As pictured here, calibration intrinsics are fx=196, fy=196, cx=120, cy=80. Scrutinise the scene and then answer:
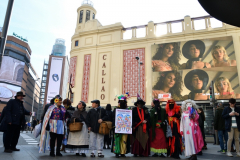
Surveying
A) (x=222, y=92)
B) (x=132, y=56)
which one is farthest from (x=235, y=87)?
(x=132, y=56)

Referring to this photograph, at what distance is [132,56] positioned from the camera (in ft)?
82.6

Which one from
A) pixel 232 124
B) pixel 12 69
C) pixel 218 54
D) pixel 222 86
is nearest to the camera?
pixel 232 124

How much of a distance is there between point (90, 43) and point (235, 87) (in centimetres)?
1886

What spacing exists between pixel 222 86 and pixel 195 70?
3.15 meters

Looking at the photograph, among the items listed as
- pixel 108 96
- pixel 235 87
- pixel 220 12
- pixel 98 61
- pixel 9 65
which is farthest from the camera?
pixel 9 65

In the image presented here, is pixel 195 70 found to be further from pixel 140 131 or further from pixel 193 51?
pixel 140 131

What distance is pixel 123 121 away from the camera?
650cm

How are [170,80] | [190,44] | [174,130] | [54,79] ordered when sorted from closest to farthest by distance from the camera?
[174,130] < [170,80] < [190,44] < [54,79]

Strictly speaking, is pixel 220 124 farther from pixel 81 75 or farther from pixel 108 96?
pixel 81 75

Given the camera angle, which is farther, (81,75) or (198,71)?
(81,75)

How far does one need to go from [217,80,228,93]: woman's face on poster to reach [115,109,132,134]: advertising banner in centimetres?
1708

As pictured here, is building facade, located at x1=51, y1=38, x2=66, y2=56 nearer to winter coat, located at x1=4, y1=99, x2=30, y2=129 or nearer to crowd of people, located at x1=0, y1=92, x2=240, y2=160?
winter coat, located at x1=4, y1=99, x2=30, y2=129

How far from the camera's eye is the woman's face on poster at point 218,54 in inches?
837

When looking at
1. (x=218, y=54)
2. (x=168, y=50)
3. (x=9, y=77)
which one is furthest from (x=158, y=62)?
(x=9, y=77)
